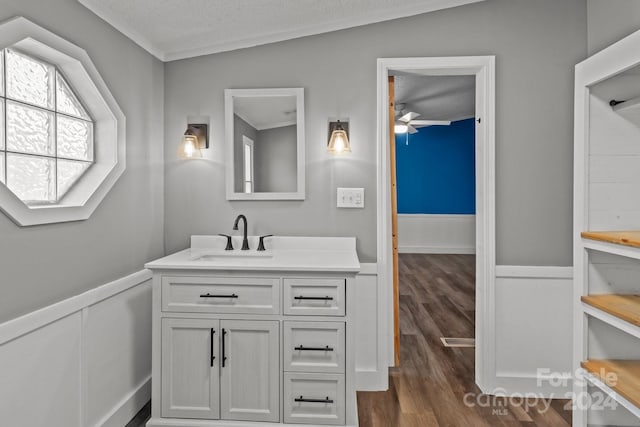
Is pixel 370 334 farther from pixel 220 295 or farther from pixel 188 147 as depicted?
pixel 188 147

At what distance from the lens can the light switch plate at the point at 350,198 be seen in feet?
7.63

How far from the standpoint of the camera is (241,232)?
241 centimetres

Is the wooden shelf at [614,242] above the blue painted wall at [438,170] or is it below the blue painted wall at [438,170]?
below

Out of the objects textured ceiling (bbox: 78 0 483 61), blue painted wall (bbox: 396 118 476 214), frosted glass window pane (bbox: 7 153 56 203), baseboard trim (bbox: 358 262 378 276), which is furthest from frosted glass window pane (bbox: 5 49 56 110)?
blue painted wall (bbox: 396 118 476 214)

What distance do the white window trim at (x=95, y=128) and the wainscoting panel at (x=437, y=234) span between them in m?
5.73

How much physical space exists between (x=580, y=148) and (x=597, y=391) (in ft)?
3.54

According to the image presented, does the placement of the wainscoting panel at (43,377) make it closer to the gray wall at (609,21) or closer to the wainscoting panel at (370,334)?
the wainscoting panel at (370,334)

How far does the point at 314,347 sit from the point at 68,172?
1.45 m

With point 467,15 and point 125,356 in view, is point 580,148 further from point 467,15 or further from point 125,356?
point 125,356

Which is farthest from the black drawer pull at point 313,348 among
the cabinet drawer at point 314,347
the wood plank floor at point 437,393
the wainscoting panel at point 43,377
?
the wainscoting panel at point 43,377

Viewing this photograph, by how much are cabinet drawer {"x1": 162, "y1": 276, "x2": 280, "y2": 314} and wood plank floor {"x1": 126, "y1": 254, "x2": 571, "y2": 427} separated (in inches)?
30.1

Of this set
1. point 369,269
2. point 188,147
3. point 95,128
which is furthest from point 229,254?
point 95,128

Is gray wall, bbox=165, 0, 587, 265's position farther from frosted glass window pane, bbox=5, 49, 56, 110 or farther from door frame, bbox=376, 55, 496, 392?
frosted glass window pane, bbox=5, 49, 56, 110

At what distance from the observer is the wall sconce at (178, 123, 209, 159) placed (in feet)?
7.66
